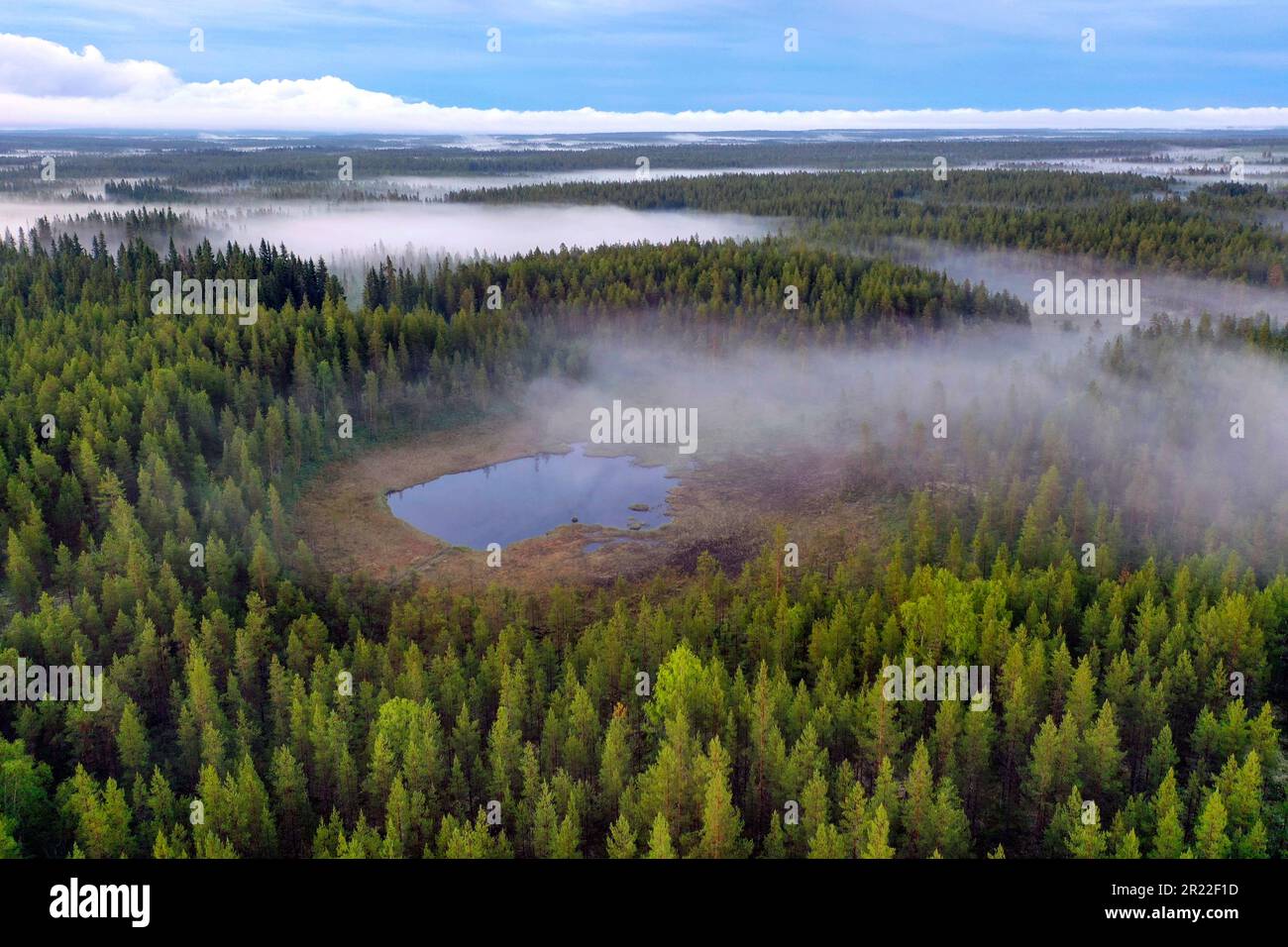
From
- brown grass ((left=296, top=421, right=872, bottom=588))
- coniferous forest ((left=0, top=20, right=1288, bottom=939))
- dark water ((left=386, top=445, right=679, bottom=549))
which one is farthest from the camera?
dark water ((left=386, top=445, right=679, bottom=549))

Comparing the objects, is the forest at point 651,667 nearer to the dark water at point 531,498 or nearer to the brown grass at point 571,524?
the brown grass at point 571,524

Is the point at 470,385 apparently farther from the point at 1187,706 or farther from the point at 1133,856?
the point at 1133,856

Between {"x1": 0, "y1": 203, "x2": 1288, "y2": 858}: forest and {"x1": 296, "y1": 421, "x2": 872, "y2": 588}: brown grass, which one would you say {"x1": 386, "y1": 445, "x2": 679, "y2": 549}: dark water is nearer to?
{"x1": 296, "y1": 421, "x2": 872, "y2": 588}: brown grass

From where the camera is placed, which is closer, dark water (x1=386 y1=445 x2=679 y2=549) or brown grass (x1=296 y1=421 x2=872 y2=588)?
brown grass (x1=296 y1=421 x2=872 y2=588)

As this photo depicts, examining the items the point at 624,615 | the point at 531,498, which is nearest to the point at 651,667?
the point at 624,615

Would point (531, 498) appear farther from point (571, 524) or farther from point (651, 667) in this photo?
point (651, 667)

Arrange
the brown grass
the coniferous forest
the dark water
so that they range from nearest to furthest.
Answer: the coniferous forest, the brown grass, the dark water
